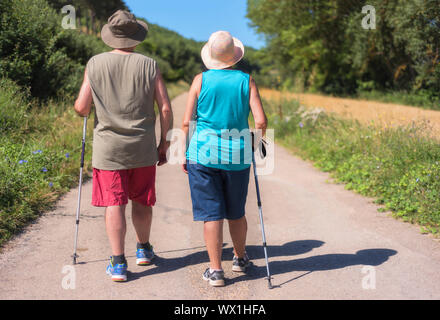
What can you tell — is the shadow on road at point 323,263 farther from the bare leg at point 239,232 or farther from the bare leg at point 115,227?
the bare leg at point 115,227

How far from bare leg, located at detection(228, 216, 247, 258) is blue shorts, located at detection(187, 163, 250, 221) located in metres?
0.17

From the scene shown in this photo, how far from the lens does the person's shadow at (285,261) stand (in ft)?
12.8

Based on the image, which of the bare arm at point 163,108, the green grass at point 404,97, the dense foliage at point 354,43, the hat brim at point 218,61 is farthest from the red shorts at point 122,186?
the green grass at point 404,97

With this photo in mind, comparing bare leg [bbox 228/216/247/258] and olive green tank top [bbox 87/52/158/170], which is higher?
olive green tank top [bbox 87/52/158/170]

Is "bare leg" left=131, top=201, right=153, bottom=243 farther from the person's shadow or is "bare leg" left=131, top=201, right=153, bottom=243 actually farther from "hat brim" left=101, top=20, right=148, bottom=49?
"hat brim" left=101, top=20, right=148, bottom=49

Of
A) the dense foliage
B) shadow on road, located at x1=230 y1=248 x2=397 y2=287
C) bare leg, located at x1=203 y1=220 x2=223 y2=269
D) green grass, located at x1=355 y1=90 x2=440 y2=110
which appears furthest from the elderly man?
green grass, located at x1=355 y1=90 x2=440 y2=110

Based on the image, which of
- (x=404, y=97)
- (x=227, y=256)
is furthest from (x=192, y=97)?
(x=404, y=97)

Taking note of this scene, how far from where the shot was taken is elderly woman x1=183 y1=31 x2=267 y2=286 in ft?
11.3

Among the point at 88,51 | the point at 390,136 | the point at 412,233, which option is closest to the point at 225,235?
the point at 412,233

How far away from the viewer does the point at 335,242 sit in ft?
15.5

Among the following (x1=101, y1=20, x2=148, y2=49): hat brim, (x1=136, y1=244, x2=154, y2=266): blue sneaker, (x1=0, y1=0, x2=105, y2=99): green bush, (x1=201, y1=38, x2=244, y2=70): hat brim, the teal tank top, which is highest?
(x1=0, y1=0, x2=105, y2=99): green bush

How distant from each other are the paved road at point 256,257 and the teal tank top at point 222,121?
1024 mm

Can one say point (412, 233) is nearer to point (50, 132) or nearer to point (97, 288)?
point (97, 288)
